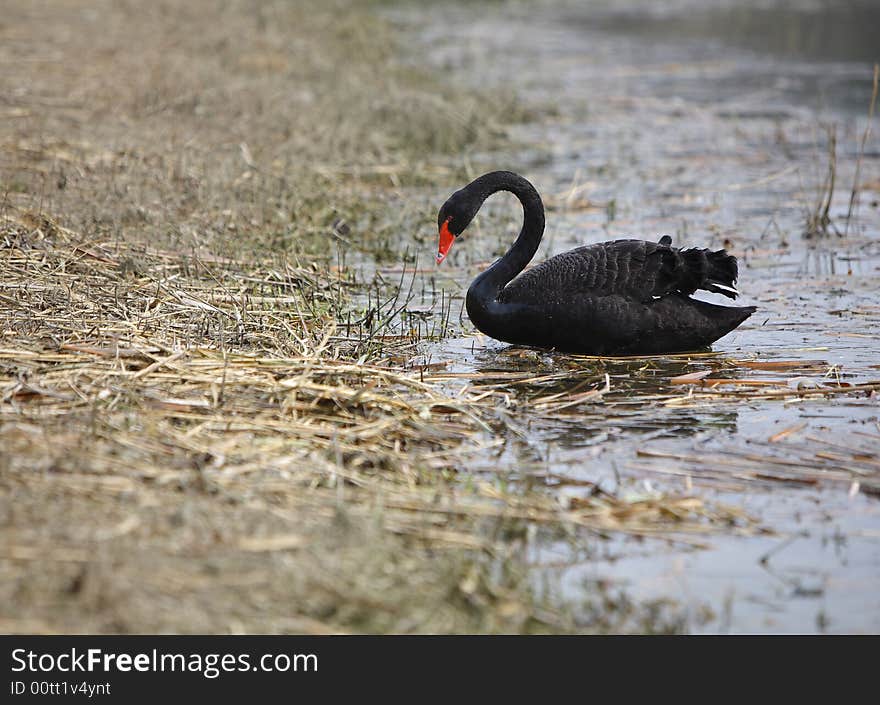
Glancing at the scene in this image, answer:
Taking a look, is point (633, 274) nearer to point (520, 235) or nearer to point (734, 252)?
point (520, 235)

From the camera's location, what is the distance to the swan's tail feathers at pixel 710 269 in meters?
6.55

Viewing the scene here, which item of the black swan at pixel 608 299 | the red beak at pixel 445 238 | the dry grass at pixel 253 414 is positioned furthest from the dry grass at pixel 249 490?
the red beak at pixel 445 238

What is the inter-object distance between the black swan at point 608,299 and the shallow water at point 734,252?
15cm

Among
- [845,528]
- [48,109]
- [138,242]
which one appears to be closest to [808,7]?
[48,109]

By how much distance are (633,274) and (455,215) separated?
0.98 m

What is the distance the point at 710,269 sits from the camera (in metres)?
6.56

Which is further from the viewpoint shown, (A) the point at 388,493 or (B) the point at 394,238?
(B) the point at 394,238

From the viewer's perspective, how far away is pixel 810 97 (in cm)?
1489

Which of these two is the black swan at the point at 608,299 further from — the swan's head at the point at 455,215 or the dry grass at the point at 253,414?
the dry grass at the point at 253,414

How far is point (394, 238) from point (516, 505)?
496 centimetres

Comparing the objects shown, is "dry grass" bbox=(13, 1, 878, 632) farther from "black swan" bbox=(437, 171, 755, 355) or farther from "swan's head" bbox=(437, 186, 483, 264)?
"swan's head" bbox=(437, 186, 483, 264)

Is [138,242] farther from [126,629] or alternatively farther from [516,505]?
[126,629]

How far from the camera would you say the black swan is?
21.3 ft
